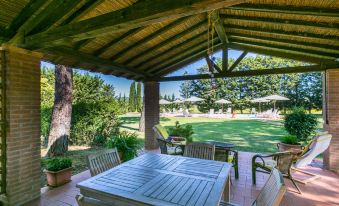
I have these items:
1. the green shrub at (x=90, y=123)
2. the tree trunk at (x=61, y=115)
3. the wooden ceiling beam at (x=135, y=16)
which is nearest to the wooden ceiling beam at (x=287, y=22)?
the wooden ceiling beam at (x=135, y=16)

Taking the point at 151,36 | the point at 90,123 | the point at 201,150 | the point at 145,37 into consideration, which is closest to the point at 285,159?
the point at 201,150

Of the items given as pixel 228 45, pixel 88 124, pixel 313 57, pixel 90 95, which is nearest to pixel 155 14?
pixel 228 45

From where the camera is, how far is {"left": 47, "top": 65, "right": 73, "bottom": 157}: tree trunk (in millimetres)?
6609

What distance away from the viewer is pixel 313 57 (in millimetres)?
5242

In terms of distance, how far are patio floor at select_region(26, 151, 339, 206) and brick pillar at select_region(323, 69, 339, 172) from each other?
437mm

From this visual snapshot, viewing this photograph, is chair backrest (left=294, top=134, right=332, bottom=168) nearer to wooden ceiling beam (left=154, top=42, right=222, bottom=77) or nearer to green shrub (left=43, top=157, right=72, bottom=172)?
wooden ceiling beam (left=154, top=42, right=222, bottom=77)

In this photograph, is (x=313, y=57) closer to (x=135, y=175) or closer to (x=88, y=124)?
(x=135, y=175)

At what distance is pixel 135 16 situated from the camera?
6.66ft

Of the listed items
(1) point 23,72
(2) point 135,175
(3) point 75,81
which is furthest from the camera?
(3) point 75,81

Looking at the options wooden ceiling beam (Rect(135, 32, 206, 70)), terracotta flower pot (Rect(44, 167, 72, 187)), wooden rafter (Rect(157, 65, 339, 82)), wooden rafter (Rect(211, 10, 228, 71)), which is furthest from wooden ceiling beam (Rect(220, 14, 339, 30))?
terracotta flower pot (Rect(44, 167, 72, 187))

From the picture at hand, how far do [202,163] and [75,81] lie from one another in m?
7.80

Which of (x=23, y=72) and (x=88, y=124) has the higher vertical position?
(x=23, y=72)

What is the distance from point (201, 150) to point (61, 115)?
5.41 m

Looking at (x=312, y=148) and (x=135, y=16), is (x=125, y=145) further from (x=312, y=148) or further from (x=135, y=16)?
(x=312, y=148)
